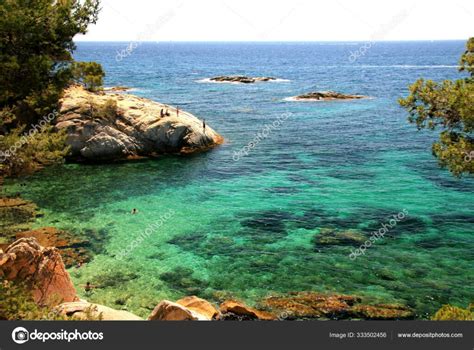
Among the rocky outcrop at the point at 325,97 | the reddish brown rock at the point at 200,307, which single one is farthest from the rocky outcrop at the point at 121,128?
the rocky outcrop at the point at 325,97

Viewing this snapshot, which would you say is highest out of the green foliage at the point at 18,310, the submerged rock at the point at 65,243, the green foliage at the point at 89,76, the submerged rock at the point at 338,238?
the green foliage at the point at 89,76

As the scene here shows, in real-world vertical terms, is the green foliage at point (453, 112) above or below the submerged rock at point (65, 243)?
above

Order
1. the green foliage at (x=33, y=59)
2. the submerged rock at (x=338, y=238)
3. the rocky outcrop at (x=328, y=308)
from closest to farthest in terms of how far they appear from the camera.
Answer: the rocky outcrop at (x=328, y=308) < the green foliage at (x=33, y=59) < the submerged rock at (x=338, y=238)

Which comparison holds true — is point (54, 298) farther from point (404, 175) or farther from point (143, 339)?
point (404, 175)

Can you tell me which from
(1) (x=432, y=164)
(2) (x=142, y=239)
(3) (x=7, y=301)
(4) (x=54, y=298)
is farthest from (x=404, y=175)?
(3) (x=7, y=301)

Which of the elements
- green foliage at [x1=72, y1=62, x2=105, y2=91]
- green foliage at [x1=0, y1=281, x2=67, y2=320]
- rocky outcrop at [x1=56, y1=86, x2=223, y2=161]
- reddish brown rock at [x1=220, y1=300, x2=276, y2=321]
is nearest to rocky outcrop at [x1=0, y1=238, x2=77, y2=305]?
green foliage at [x1=0, y1=281, x2=67, y2=320]

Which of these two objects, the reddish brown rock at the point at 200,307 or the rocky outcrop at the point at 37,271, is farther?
the reddish brown rock at the point at 200,307

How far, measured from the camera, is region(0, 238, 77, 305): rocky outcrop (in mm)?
17922

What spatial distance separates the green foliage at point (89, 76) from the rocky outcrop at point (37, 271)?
3932cm

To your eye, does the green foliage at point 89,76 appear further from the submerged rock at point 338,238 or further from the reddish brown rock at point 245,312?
the reddish brown rock at point 245,312

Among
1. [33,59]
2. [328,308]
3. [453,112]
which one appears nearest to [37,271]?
[328,308]

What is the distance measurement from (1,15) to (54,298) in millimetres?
20240

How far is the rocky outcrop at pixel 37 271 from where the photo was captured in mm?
17922

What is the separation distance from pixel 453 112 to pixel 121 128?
37.0 m
